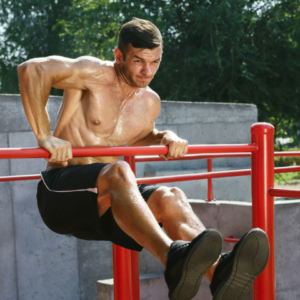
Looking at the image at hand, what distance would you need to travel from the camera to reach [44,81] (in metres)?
2.38

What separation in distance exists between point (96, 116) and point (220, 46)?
989 centimetres

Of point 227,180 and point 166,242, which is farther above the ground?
point 166,242

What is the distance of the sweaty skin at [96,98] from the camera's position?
7.77 feet

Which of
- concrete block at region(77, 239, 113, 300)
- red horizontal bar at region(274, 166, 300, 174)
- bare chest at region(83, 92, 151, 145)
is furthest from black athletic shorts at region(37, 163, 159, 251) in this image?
concrete block at region(77, 239, 113, 300)

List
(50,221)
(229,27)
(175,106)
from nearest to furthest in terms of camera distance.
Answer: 1. (50,221)
2. (175,106)
3. (229,27)

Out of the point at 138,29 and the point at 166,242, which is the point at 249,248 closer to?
the point at 166,242

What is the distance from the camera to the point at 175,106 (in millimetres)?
6555

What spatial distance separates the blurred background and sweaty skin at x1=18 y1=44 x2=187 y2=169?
30.1ft

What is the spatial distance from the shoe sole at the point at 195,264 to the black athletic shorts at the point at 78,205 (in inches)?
19.4

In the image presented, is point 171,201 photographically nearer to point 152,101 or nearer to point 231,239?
point 152,101

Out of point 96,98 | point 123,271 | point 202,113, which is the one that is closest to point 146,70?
point 96,98

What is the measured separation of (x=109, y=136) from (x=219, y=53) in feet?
33.9

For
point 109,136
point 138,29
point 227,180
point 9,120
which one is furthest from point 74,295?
point 138,29

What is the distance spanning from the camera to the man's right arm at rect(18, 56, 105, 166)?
7.66 feet
